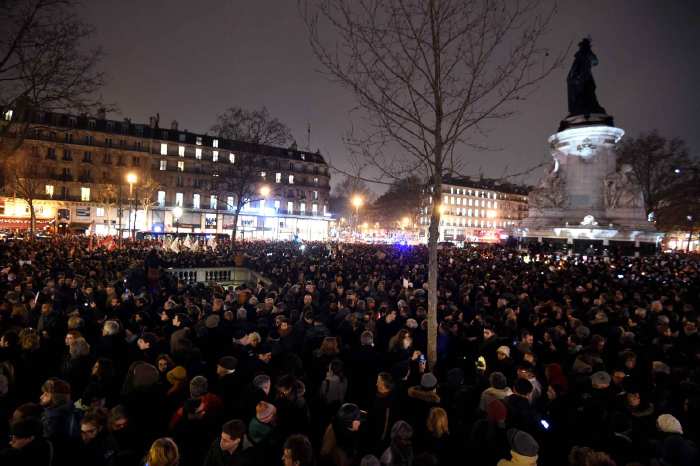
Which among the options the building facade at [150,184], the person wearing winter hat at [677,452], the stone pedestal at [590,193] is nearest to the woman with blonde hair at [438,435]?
the person wearing winter hat at [677,452]

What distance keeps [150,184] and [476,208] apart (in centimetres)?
8406

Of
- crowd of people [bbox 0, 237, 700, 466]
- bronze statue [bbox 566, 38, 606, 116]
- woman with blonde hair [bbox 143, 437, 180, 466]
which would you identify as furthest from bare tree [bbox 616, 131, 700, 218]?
woman with blonde hair [bbox 143, 437, 180, 466]

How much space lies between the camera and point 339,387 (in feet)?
16.3

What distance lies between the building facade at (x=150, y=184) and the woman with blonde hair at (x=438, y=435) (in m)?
43.1

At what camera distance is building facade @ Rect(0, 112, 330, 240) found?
51.4 m

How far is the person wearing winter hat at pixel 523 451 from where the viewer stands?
3.26 m

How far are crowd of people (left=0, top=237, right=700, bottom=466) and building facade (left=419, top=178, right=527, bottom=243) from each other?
86.7 metres

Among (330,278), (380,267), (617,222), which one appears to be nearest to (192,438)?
(330,278)

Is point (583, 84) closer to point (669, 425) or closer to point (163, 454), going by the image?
point (669, 425)

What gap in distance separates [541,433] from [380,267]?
12987mm

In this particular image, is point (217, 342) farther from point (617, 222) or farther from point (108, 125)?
point (108, 125)

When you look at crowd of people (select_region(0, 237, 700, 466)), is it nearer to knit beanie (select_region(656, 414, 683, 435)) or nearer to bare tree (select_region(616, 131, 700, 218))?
knit beanie (select_region(656, 414, 683, 435))

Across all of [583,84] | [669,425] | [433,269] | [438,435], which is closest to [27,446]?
[438,435]

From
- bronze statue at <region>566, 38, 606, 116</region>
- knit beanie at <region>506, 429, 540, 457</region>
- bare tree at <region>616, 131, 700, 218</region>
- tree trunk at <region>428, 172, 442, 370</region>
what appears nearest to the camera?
knit beanie at <region>506, 429, 540, 457</region>
